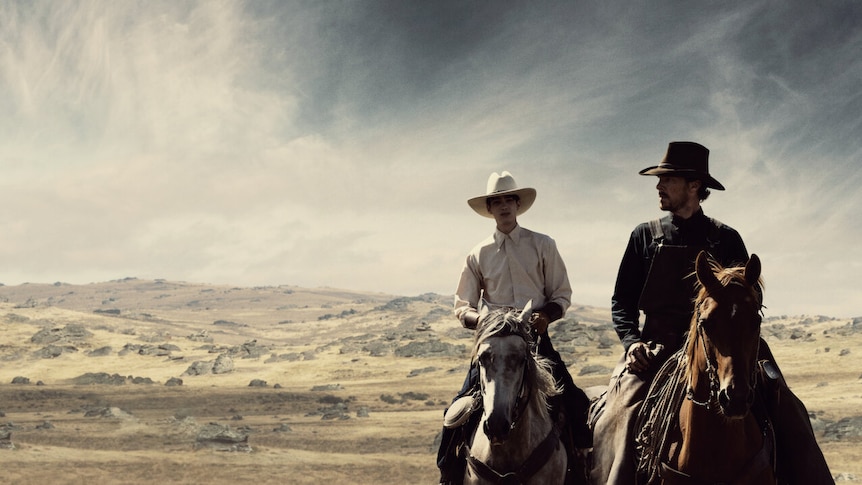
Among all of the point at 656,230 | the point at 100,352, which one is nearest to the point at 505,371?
the point at 656,230

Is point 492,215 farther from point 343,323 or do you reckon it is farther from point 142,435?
point 343,323

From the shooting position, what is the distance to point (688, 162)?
5668mm

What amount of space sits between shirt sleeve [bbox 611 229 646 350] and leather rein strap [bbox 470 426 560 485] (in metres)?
1.07

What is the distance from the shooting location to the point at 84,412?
1305 inches

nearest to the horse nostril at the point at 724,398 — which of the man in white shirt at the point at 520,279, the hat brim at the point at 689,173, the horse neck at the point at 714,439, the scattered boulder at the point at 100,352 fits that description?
the horse neck at the point at 714,439

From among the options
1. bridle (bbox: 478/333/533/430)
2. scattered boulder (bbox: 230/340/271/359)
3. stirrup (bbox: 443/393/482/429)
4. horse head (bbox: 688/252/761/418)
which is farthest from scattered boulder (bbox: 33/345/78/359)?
horse head (bbox: 688/252/761/418)

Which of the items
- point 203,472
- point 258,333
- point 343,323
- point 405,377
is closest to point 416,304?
point 343,323

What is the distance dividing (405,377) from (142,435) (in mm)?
23926

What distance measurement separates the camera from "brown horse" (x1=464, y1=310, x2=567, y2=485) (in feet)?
16.4

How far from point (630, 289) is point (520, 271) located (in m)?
0.99

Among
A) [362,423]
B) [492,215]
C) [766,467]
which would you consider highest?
[492,215]

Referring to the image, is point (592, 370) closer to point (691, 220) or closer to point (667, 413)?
point (691, 220)

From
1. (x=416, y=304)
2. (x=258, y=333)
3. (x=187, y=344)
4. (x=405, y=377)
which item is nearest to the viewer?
(x=405, y=377)

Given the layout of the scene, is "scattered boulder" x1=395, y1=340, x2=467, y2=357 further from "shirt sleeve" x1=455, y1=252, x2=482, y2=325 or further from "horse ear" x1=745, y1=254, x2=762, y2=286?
"horse ear" x1=745, y1=254, x2=762, y2=286
